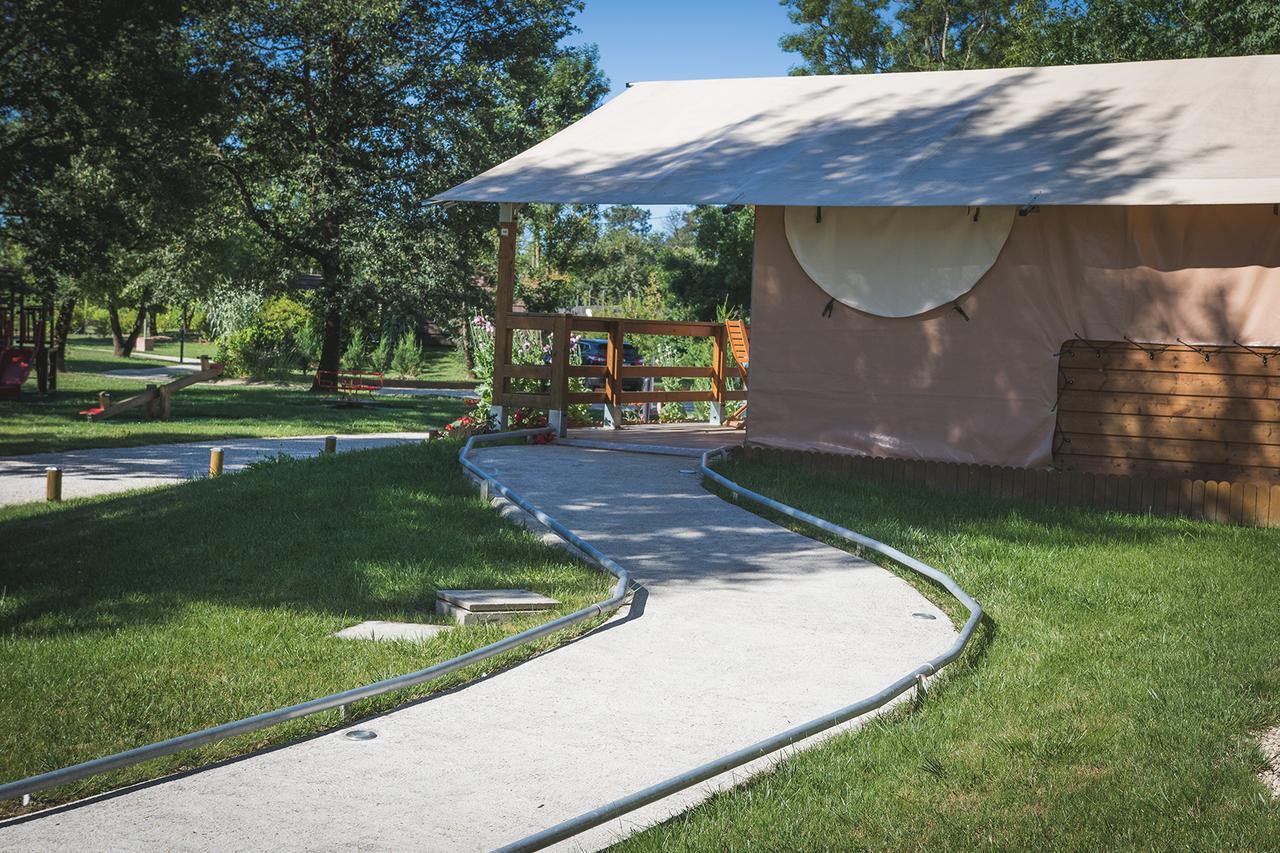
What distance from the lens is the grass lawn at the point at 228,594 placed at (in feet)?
14.9

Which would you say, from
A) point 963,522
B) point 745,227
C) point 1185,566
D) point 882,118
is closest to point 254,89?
point 745,227

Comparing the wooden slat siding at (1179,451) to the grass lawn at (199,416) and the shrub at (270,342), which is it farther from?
the shrub at (270,342)

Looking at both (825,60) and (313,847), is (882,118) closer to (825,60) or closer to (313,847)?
(313,847)

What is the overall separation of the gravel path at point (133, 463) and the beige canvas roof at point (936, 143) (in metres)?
4.51

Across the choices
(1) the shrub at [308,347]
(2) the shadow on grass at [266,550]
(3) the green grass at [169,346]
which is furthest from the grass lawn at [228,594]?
(3) the green grass at [169,346]

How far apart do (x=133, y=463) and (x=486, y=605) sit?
9695mm

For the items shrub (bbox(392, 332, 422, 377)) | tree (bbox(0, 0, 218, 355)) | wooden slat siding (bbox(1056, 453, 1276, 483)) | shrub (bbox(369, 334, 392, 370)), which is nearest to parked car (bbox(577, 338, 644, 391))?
shrub (bbox(392, 332, 422, 377))

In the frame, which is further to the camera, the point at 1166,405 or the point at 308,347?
the point at 308,347

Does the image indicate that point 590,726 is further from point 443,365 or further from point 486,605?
point 443,365

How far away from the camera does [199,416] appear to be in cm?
2028

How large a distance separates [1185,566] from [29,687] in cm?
641

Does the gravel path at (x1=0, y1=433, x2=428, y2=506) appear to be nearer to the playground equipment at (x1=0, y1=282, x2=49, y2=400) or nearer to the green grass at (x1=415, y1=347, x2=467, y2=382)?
the playground equipment at (x1=0, y1=282, x2=49, y2=400)

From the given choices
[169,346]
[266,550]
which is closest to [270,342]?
[169,346]

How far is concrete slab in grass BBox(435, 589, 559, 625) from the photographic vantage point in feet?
19.4
